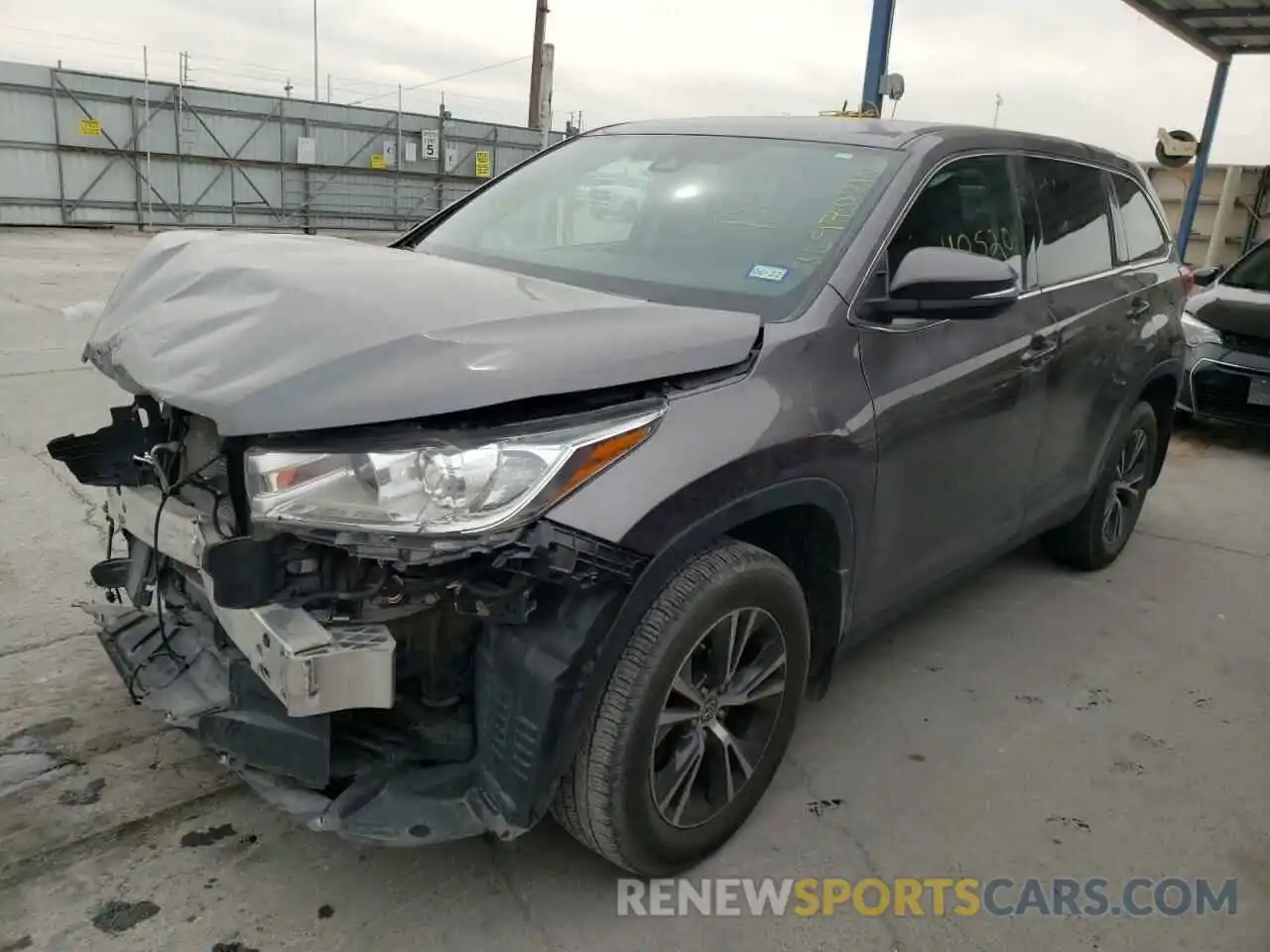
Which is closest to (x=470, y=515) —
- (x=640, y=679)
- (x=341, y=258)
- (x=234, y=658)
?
(x=640, y=679)

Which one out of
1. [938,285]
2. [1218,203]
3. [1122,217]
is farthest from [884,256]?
[1218,203]

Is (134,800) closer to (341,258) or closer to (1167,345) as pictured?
(341,258)

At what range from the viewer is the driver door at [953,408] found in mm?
2795

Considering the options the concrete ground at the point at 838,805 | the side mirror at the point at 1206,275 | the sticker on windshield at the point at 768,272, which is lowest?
the concrete ground at the point at 838,805

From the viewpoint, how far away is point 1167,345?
457 cm

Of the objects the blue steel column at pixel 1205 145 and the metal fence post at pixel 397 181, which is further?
the metal fence post at pixel 397 181

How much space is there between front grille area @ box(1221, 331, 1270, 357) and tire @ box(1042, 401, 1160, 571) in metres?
2.90

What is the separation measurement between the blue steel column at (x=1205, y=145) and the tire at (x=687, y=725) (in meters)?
14.1

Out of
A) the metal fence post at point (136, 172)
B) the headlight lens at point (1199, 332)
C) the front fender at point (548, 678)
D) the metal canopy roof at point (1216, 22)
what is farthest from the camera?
the metal fence post at point (136, 172)

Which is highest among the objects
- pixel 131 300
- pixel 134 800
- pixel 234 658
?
pixel 131 300

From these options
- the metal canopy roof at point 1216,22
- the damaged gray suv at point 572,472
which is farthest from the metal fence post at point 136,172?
the damaged gray suv at point 572,472

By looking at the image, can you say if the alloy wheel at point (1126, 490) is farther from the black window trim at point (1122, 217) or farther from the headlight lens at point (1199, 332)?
the headlight lens at point (1199, 332)

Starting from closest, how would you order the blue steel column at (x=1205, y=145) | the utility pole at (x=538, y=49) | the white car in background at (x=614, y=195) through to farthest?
the white car in background at (x=614, y=195)
the blue steel column at (x=1205, y=145)
the utility pole at (x=538, y=49)

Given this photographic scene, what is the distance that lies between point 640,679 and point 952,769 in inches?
54.7
